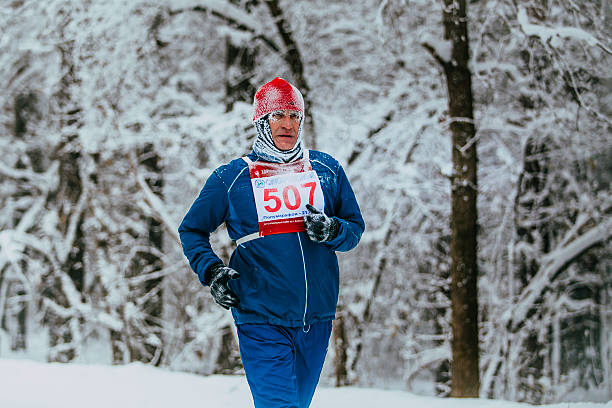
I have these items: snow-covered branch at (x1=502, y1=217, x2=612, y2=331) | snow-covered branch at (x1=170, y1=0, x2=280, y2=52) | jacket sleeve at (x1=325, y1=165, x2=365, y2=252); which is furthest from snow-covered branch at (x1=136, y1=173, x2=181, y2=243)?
jacket sleeve at (x1=325, y1=165, x2=365, y2=252)

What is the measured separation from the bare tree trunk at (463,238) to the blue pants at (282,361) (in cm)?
367

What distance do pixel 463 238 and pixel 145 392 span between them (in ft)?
10.4

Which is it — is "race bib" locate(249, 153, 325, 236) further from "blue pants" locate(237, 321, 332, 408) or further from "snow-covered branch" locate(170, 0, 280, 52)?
"snow-covered branch" locate(170, 0, 280, 52)

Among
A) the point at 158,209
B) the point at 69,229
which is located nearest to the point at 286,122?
the point at 158,209

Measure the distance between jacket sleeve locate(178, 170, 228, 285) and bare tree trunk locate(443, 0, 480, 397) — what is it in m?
3.90

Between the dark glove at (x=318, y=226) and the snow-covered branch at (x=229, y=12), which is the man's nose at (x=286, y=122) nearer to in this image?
the dark glove at (x=318, y=226)

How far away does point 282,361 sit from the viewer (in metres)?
2.53

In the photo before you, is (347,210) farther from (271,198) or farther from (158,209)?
(158,209)

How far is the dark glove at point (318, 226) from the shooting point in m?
2.54

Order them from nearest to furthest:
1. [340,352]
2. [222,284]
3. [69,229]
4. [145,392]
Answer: [222,284] < [145,392] < [340,352] < [69,229]

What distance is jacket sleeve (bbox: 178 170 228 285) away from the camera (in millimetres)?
2654

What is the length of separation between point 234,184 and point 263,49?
678 cm

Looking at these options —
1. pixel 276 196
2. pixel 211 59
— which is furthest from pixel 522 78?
pixel 276 196

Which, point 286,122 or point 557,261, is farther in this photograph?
point 557,261
